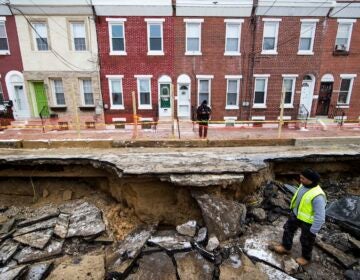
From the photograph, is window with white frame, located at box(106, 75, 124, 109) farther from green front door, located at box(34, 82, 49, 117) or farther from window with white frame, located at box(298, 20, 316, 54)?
window with white frame, located at box(298, 20, 316, 54)

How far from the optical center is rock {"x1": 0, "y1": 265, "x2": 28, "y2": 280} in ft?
11.2

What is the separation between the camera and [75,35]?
41.6 feet

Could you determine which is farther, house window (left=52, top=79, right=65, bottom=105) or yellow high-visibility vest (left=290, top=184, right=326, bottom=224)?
house window (left=52, top=79, right=65, bottom=105)

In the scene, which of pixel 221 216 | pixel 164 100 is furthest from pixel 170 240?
pixel 164 100

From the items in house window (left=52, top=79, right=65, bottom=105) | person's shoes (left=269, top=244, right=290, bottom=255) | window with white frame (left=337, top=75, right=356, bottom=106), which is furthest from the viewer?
window with white frame (left=337, top=75, right=356, bottom=106)

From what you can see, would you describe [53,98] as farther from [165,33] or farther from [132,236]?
[132,236]

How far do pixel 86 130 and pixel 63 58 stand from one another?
14.4 ft

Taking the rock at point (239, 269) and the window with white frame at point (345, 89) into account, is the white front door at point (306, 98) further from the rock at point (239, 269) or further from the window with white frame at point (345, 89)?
the rock at point (239, 269)

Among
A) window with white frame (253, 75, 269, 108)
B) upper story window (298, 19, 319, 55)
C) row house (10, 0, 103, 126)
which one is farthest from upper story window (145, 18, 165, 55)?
upper story window (298, 19, 319, 55)

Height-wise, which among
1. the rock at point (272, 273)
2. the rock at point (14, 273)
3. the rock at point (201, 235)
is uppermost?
the rock at point (201, 235)

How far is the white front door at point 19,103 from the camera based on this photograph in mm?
13359

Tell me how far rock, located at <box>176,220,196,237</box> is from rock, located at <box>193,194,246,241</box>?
27 cm

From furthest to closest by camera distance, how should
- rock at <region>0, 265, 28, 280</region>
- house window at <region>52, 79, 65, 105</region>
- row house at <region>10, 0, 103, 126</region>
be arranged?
house window at <region>52, 79, 65, 105</region> → row house at <region>10, 0, 103, 126</region> → rock at <region>0, 265, 28, 280</region>

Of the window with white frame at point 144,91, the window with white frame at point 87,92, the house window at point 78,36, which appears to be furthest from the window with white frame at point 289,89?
the house window at point 78,36
